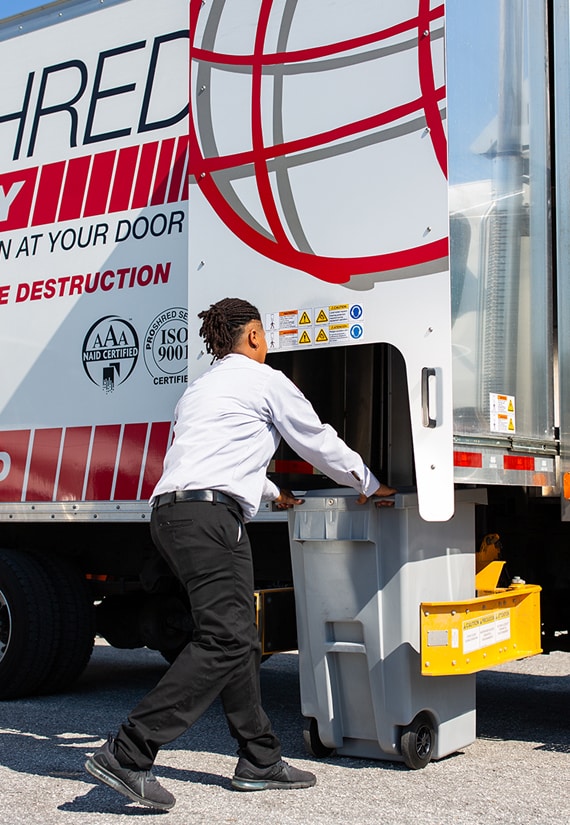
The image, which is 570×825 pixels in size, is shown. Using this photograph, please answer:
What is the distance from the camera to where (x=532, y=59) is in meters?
5.14

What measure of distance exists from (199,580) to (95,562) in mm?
2679

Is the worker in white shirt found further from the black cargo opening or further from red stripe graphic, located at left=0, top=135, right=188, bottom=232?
red stripe graphic, located at left=0, top=135, right=188, bottom=232

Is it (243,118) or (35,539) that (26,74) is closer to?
(243,118)

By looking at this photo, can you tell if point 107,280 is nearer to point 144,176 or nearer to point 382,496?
point 144,176

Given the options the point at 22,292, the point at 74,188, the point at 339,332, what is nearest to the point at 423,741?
the point at 339,332

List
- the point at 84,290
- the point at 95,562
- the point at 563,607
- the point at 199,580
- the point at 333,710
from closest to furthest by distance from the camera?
the point at 199,580 < the point at 333,710 < the point at 563,607 < the point at 84,290 < the point at 95,562

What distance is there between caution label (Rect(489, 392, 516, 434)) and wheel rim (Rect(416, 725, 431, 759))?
4.10ft

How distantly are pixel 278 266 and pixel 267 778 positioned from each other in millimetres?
2078

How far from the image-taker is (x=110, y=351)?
19.9ft

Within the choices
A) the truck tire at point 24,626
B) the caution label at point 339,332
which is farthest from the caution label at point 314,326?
the truck tire at point 24,626

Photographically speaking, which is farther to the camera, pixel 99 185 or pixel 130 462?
pixel 99 185

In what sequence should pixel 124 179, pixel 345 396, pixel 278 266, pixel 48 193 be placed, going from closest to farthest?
1. pixel 278 266
2. pixel 345 396
3. pixel 124 179
4. pixel 48 193

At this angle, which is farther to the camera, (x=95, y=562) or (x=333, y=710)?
(x=95, y=562)

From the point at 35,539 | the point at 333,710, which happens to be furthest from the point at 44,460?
the point at 333,710
